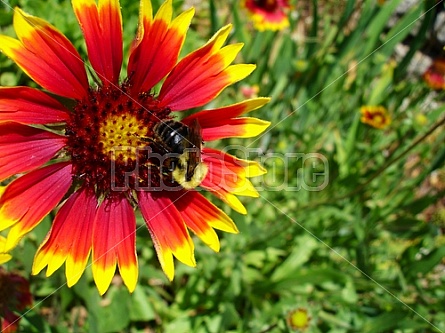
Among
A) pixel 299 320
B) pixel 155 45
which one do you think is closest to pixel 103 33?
pixel 155 45

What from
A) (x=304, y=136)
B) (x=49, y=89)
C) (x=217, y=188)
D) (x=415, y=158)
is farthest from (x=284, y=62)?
(x=49, y=89)

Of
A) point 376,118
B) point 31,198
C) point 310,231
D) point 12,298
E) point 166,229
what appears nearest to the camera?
point 31,198

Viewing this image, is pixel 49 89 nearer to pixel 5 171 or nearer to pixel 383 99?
pixel 5 171

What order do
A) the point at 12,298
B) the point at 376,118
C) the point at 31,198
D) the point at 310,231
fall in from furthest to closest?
the point at 310,231 → the point at 376,118 → the point at 12,298 → the point at 31,198

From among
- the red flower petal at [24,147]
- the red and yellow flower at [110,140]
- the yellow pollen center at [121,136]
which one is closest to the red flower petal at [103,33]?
the red and yellow flower at [110,140]

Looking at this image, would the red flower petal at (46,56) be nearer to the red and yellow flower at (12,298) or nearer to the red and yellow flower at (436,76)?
the red and yellow flower at (12,298)

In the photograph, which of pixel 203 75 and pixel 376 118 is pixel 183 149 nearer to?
pixel 203 75
